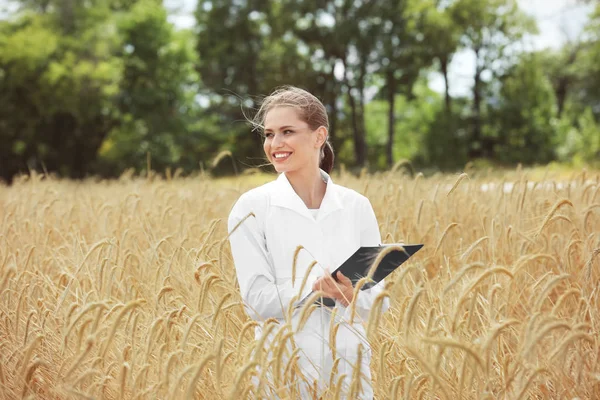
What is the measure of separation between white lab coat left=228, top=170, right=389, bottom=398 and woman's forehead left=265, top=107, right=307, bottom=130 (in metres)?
0.21

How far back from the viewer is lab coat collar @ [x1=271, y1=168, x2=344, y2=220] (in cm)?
215

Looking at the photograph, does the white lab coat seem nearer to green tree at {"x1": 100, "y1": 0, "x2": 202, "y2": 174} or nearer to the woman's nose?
the woman's nose

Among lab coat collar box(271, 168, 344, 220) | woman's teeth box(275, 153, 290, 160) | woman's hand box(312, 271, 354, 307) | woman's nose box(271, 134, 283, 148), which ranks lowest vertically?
woman's hand box(312, 271, 354, 307)

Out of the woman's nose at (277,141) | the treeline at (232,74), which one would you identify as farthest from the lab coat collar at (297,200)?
the treeline at (232,74)

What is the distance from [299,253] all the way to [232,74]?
27726 mm

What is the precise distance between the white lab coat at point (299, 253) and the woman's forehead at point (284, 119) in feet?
0.68

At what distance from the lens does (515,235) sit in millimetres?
3562

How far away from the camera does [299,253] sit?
2139mm

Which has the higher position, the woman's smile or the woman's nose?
the woman's nose

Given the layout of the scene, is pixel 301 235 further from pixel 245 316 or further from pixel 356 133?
pixel 356 133

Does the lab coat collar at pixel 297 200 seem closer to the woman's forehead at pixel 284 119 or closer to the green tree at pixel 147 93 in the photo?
the woman's forehead at pixel 284 119

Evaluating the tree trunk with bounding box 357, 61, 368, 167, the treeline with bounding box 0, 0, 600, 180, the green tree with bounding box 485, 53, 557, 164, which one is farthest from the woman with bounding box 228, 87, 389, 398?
the green tree with bounding box 485, 53, 557, 164

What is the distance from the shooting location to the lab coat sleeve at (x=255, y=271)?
2.04 m

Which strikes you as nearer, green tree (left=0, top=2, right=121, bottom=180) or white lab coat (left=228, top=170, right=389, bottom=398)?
white lab coat (left=228, top=170, right=389, bottom=398)
